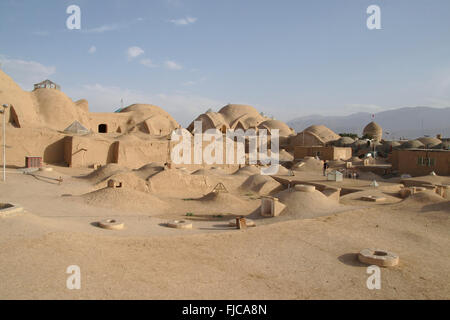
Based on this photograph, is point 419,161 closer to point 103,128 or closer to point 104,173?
point 104,173

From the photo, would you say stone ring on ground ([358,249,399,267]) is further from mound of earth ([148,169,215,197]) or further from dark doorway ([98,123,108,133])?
dark doorway ([98,123,108,133])

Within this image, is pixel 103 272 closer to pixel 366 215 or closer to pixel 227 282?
pixel 227 282

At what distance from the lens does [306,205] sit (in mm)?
13352

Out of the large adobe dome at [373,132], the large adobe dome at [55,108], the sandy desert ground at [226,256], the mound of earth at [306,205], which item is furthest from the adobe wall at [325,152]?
the large adobe dome at [55,108]

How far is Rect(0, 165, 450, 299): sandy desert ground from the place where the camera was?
550 cm

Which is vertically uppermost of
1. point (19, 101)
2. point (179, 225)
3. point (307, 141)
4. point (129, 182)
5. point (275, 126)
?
point (19, 101)

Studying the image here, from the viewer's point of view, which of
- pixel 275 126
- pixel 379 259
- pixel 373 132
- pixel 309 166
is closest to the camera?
pixel 379 259

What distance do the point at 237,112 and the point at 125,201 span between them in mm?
42865

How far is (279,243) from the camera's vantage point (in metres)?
8.62

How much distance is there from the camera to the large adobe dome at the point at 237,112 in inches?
2156

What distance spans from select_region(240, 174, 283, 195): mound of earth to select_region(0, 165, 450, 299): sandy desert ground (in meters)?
8.29

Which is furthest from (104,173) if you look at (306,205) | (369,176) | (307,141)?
(307,141)

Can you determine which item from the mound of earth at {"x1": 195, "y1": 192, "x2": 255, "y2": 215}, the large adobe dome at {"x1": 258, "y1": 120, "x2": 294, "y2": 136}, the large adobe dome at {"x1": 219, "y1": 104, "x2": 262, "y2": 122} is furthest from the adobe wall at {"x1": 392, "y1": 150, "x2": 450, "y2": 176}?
the large adobe dome at {"x1": 219, "y1": 104, "x2": 262, "y2": 122}
